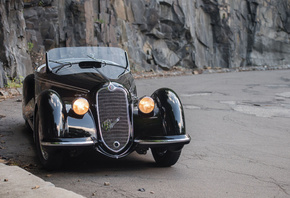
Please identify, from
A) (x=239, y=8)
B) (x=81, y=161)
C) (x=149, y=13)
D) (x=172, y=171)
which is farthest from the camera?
(x=239, y=8)

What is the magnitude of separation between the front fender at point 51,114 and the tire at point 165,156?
1.29m

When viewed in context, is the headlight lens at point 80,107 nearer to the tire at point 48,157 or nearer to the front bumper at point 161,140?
the tire at point 48,157

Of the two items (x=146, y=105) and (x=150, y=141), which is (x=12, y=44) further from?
(x=150, y=141)

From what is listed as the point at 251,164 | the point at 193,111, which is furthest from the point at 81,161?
the point at 193,111

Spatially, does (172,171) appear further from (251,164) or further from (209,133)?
(209,133)

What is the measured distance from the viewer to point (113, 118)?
16.0 feet

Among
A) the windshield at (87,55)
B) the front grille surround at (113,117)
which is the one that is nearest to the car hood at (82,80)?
the front grille surround at (113,117)

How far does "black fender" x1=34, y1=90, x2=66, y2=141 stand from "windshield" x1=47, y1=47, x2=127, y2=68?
4.98ft

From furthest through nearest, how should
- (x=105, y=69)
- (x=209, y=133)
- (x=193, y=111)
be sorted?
(x=193, y=111), (x=209, y=133), (x=105, y=69)

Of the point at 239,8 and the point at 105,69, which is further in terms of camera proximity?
the point at 239,8

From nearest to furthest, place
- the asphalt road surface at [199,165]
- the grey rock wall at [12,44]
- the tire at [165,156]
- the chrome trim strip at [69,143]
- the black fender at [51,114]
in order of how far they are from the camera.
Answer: the asphalt road surface at [199,165], the chrome trim strip at [69,143], the black fender at [51,114], the tire at [165,156], the grey rock wall at [12,44]

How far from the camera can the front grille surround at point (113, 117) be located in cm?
480

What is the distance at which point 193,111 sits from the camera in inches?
396

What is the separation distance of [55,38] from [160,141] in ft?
55.3
